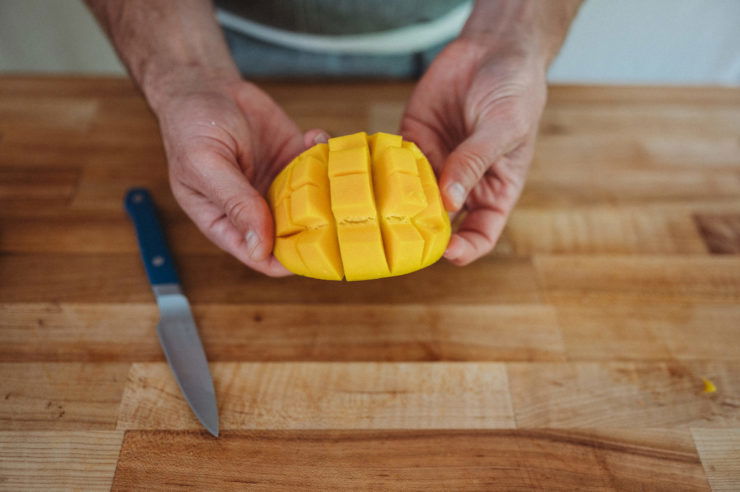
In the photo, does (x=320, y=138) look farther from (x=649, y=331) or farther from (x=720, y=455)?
(x=720, y=455)

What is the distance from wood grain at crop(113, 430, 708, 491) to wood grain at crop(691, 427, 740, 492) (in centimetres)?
3

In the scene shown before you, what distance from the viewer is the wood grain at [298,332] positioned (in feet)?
5.10

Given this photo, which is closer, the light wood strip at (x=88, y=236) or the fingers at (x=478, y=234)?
the fingers at (x=478, y=234)

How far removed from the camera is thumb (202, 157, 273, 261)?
1388 millimetres

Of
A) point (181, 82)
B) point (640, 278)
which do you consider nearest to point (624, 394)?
point (640, 278)

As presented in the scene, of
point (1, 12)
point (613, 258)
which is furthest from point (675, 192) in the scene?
point (1, 12)

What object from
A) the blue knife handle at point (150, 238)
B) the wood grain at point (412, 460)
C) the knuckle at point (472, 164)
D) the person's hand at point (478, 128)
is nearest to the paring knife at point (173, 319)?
the blue knife handle at point (150, 238)

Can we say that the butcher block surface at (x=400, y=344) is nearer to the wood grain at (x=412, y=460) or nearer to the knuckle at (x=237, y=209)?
the wood grain at (x=412, y=460)

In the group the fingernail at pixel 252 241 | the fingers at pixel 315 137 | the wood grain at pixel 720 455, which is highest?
the fingers at pixel 315 137

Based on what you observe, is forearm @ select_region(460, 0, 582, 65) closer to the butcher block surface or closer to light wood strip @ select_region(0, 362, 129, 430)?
the butcher block surface

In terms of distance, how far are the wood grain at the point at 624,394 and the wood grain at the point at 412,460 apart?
0.14ft

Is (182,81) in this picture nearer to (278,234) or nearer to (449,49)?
(278,234)

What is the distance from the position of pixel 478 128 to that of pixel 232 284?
3.00 feet

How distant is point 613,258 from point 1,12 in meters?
3.67
